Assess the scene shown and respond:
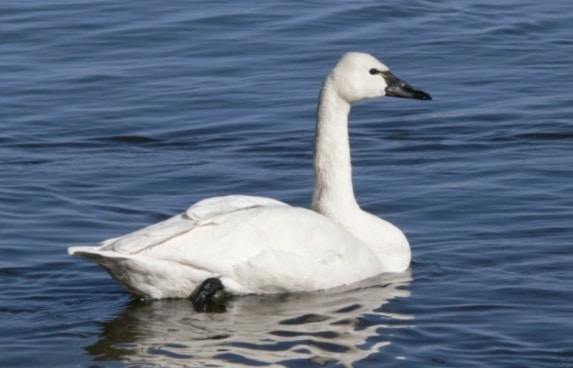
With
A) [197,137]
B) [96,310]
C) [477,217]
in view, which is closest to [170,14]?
[197,137]

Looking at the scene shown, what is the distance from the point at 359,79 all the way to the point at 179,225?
175 centimetres

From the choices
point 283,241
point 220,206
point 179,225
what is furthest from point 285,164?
point 179,225

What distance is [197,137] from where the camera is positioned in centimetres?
1481

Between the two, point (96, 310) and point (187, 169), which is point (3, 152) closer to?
point (187, 169)

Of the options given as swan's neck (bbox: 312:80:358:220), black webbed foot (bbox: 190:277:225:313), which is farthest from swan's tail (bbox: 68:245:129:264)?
swan's neck (bbox: 312:80:358:220)

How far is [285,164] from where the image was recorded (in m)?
13.9

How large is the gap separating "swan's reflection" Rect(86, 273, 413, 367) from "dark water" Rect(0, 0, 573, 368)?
23mm

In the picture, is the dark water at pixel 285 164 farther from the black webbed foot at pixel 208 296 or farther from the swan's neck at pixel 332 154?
the swan's neck at pixel 332 154

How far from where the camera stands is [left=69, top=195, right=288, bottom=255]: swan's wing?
32.5ft

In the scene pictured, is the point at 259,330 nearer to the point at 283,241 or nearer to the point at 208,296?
the point at 208,296

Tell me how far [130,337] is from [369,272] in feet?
6.22

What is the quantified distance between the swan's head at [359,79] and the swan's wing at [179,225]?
959 mm

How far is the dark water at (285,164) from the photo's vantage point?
9539 millimetres

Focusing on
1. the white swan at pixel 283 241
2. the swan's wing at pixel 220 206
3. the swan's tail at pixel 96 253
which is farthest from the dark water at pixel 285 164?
the swan's wing at pixel 220 206
